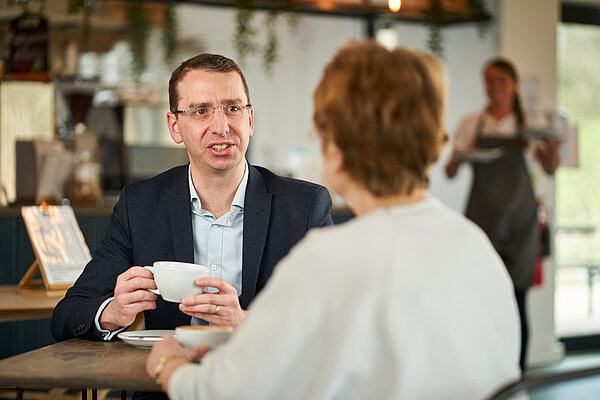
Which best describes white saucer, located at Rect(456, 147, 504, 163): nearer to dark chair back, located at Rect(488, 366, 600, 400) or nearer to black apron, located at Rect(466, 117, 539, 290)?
black apron, located at Rect(466, 117, 539, 290)

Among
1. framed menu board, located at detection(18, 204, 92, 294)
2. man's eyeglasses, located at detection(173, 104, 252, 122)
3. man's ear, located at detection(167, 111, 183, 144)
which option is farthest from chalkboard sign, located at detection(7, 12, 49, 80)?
man's eyeglasses, located at detection(173, 104, 252, 122)

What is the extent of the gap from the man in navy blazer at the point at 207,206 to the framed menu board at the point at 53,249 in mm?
575

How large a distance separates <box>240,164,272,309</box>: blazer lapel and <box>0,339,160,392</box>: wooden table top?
0.36 metres

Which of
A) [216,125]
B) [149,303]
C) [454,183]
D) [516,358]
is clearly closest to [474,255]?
[516,358]

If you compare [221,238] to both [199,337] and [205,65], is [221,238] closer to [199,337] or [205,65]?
[205,65]

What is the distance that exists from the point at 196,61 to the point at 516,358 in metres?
1.15

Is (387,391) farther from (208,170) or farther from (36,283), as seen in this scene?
(36,283)

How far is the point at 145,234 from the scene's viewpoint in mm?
1974

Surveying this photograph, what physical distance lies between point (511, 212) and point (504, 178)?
204mm

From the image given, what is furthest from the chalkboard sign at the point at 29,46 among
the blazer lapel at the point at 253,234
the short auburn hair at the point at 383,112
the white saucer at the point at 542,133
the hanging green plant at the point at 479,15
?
the short auburn hair at the point at 383,112

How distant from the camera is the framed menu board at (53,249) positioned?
2477 mm

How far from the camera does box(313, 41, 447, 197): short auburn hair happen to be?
1.12 metres

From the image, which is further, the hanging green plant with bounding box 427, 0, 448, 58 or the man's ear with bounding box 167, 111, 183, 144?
the hanging green plant with bounding box 427, 0, 448, 58

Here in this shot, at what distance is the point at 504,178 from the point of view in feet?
14.9
